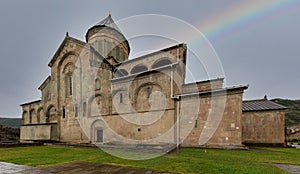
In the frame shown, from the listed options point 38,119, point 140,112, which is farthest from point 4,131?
point 140,112

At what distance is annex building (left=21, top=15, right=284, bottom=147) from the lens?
13.6 m

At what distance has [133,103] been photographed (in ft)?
62.2

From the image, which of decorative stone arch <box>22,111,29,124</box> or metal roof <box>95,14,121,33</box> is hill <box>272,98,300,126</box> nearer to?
metal roof <box>95,14,121,33</box>

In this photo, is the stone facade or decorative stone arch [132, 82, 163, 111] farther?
decorative stone arch [132, 82, 163, 111]

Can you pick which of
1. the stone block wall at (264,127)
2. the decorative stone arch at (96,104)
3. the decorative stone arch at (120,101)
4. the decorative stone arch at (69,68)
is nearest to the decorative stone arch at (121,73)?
the decorative stone arch at (120,101)

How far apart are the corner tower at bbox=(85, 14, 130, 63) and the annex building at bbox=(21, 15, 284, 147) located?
0.25 metres

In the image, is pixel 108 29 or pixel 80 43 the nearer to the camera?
pixel 80 43

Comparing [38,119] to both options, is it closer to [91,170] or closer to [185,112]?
[185,112]

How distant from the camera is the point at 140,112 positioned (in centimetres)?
1808

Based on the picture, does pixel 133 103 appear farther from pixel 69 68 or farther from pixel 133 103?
pixel 69 68

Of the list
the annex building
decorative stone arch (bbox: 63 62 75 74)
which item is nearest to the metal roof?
the annex building

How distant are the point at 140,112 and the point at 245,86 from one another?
1039 cm

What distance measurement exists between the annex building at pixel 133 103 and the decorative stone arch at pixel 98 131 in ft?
0.19

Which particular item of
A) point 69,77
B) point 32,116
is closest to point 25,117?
point 32,116
